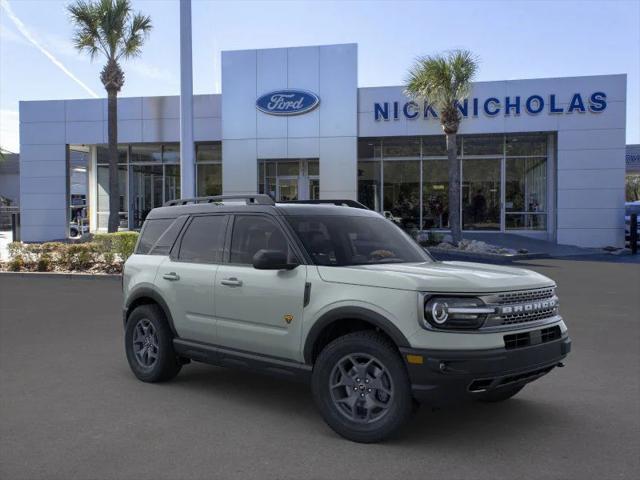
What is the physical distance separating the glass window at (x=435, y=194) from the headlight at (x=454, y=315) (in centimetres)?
2367

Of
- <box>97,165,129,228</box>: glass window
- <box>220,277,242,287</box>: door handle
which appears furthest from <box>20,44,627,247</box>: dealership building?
<box>220,277,242,287</box>: door handle

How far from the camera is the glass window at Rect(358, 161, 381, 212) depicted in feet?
90.7

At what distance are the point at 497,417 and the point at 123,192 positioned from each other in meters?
28.7

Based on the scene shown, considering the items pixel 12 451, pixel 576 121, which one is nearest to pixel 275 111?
pixel 576 121

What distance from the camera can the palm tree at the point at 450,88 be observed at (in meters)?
21.8

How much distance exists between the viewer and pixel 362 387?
4500 mm

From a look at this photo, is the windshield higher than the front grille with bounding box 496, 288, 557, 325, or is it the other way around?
the windshield

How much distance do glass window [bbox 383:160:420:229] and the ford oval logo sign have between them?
4.58m

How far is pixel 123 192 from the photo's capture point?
3123 cm

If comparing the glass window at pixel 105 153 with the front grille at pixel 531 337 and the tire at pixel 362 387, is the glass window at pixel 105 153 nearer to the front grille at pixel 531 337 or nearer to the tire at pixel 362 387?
the tire at pixel 362 387

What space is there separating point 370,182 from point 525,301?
23.6m

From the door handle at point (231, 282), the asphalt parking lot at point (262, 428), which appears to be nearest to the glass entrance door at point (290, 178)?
the asphalt parking lot at point (262, 428)

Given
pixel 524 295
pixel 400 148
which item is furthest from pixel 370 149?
pixel 524 295

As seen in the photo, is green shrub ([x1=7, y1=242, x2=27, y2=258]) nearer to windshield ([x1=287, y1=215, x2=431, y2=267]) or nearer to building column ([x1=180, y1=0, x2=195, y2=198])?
building column ([x1=180, y1=0, x2=195, y2=198])
